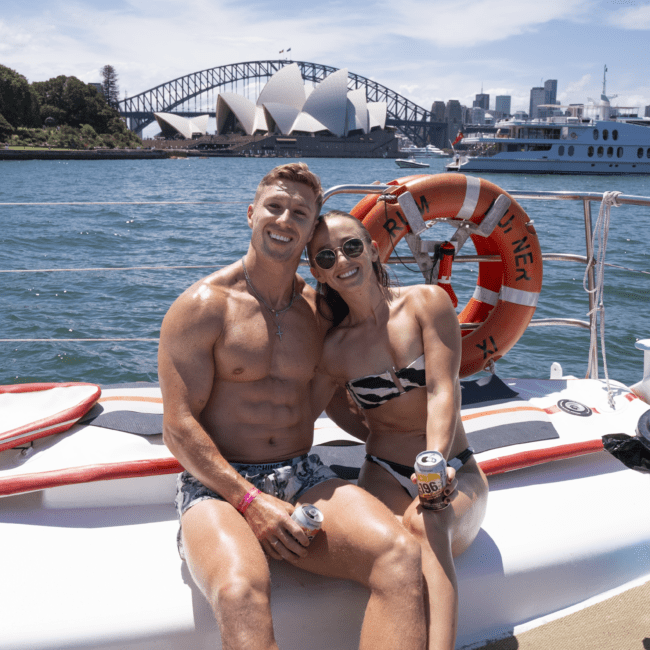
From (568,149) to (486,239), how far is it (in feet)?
130

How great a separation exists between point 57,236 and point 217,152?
51.9m

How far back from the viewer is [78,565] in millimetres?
1646

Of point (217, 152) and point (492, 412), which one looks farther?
point (217, 152)

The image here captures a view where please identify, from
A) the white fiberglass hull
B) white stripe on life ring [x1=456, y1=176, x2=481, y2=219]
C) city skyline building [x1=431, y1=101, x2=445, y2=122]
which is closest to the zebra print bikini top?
the white fiberglass hull

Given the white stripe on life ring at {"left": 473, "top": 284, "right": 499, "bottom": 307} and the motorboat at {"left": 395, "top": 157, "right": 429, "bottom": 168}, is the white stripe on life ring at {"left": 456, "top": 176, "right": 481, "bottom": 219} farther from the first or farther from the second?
the motorboat at {"left": 395, "top": 157, "right": 429, "bottom": 168}

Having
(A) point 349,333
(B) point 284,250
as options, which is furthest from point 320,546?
(B) point 284,250

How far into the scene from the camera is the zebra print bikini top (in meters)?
1.69

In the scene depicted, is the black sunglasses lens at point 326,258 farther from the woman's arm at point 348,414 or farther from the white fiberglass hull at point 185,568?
the white fiberglass hull at point 185,568

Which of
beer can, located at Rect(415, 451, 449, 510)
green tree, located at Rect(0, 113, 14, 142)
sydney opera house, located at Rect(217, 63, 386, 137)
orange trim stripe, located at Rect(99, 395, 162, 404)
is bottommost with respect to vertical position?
orange trim stripe, located at Rect(99, 395, 162, 404)

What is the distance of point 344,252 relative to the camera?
166 cm

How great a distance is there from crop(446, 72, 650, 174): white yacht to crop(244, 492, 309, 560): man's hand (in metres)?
40.0

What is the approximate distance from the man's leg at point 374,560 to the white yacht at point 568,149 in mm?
39895

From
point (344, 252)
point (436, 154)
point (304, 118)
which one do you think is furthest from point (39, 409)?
point (436, 154)

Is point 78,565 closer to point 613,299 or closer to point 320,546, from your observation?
point 320,546
